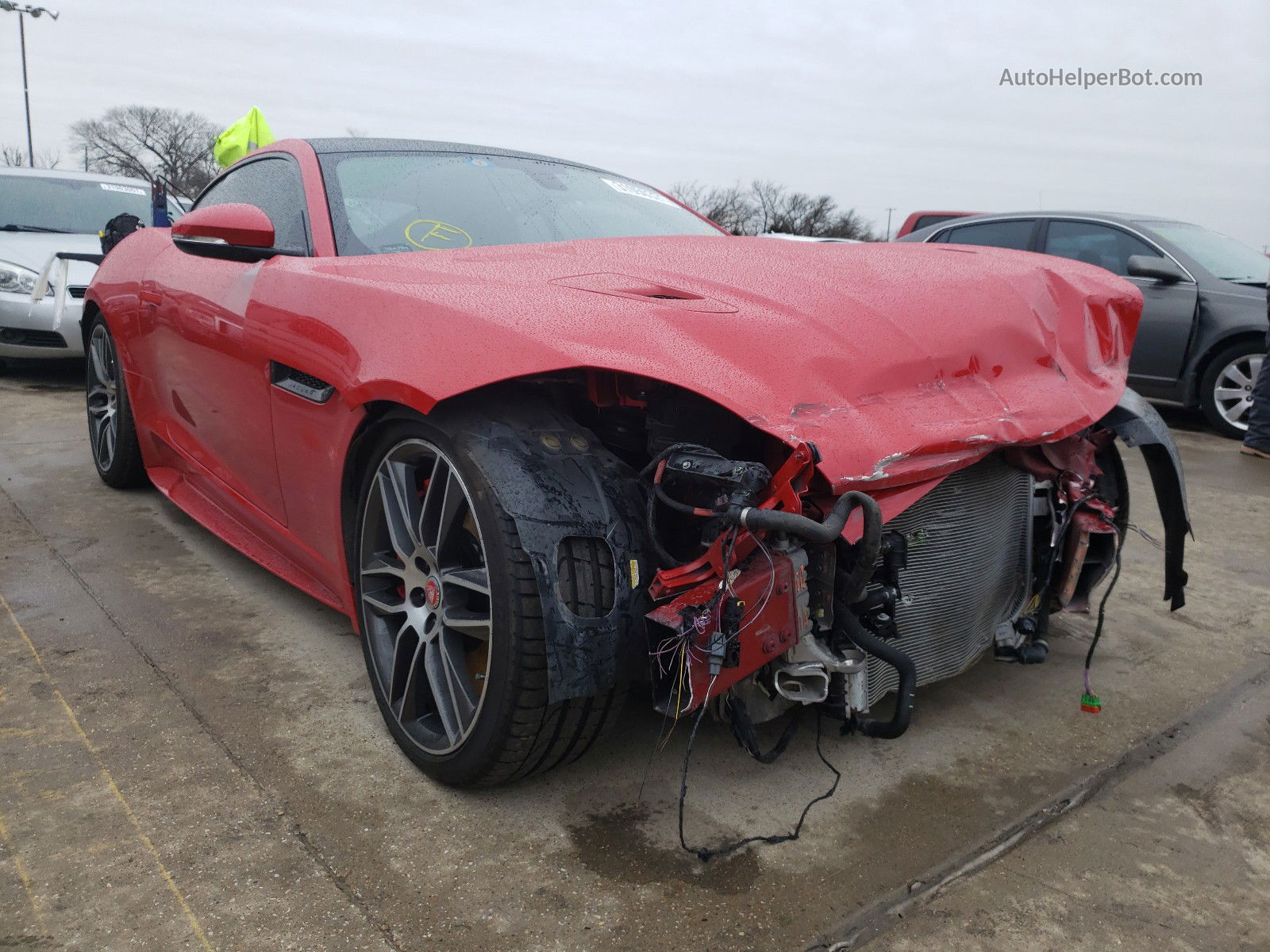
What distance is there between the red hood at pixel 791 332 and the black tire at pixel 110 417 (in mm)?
1760

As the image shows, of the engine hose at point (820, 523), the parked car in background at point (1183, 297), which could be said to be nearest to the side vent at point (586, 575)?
the engine hose at point (820, 523)

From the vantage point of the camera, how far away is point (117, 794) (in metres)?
2.02

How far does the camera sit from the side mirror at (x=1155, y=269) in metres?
6.39

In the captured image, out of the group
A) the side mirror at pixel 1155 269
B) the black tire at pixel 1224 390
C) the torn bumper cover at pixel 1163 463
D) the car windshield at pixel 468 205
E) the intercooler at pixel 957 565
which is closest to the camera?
the intercooler at pixel 957 565

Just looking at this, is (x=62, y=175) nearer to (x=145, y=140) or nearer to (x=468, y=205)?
(x=468, y=205)

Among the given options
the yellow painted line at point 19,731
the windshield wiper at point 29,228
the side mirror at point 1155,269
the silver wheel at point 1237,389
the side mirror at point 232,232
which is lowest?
the yellow painted line at point 19,731

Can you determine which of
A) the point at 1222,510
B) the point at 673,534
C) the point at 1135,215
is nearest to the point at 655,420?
the point at 673,534

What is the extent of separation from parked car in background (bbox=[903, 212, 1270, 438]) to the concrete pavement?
13.5 feet

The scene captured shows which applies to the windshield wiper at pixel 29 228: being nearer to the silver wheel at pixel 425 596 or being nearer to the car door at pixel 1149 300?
the silver wheel at pixel 425 596

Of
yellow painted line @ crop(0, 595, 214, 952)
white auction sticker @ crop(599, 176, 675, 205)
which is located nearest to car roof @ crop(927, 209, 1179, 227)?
white auction sticker @ crop(599, 176, 675, 205)

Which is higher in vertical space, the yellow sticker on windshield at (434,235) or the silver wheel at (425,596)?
the yellow sticker on windshield at (434,235)

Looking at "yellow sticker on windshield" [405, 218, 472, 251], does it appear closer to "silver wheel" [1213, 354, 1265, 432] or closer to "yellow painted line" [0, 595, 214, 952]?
"yellow painted line" [0, 595, 214, 952]

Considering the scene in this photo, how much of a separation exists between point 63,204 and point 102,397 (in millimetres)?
4716

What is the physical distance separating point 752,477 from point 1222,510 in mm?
3696
